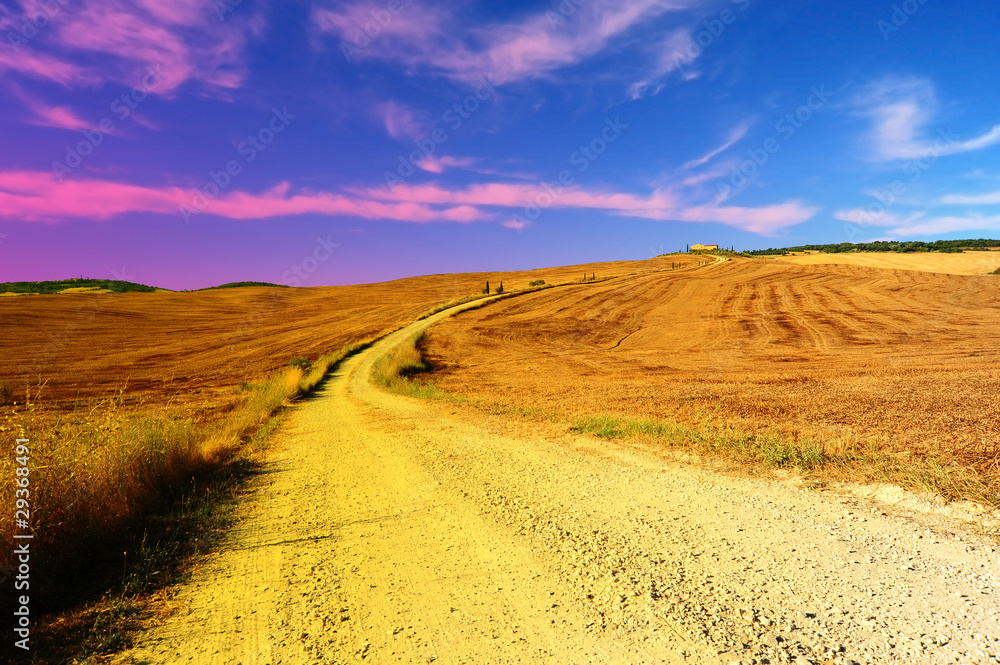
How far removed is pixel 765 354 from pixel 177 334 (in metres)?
39.4

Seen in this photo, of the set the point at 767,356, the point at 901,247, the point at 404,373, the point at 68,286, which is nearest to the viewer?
the point at 767,356

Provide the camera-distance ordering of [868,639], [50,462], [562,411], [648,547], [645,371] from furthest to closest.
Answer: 1. [645,371]
2. [562,411]
3. [50,462]
4. [648,547]
5. [868,639]

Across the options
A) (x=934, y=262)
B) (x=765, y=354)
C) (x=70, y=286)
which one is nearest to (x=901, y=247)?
(x=934, y=262)

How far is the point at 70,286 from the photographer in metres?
64.1

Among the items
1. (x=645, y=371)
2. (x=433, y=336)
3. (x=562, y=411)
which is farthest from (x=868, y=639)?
(x=433, y=336)

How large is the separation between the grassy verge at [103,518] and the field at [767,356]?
7931 mm

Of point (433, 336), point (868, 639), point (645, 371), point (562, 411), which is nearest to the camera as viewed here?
point (868, 639)

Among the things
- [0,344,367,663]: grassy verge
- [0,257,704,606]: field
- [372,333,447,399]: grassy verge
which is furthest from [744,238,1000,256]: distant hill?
[0,344,367,663]: grassy verge

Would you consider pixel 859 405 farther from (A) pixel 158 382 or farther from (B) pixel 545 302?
(B) pixel 545 302

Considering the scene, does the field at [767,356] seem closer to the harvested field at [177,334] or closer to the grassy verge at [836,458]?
the grassy verge at [836,458]

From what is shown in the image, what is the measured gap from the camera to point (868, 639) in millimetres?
3316

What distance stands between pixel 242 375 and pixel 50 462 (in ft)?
66.2

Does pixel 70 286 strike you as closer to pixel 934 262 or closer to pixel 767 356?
pixel 767 356

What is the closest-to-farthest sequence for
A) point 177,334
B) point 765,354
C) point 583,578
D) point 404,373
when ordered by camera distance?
point 583,578
point 765,354
point 404,373
point 177,334
